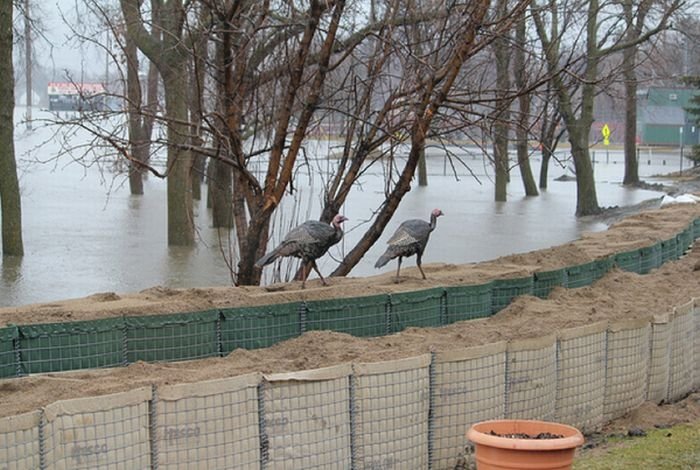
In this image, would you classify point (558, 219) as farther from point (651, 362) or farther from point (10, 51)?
point (651, 362)

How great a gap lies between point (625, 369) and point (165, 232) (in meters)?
20.2

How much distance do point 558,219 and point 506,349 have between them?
27567mm

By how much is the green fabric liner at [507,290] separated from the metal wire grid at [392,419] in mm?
4066

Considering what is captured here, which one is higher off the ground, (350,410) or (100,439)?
(100,439)

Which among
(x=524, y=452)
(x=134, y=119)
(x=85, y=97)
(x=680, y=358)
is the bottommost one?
(x=680, y=358)

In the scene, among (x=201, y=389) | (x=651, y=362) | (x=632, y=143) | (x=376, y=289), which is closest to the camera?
(x=201, y=389)

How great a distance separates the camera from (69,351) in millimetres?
8703

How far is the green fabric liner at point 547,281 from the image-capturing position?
1235cm

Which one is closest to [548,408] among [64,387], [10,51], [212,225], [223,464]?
[223,464]

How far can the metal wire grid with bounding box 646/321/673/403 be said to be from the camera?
10.0m

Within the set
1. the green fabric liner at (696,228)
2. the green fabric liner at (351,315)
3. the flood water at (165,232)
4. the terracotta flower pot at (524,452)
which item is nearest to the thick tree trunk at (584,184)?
the flood water at (165,232)

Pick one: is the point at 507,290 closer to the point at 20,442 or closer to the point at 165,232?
the point at 20,442

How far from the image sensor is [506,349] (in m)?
8.29

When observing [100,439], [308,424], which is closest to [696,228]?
[308,424]
